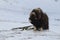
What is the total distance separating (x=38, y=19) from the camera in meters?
11.3

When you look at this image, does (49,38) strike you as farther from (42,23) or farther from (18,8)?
(18,8)

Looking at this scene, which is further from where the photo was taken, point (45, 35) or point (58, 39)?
point (45, 35)

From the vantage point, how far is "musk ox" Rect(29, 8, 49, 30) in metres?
11.1

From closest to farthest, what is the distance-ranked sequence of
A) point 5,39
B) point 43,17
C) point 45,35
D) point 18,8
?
1. point 5,39
2. point 45,35
3. point 43,17
4. point 18,8

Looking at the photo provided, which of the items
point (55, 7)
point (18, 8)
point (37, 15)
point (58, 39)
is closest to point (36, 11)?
point (37, 15)

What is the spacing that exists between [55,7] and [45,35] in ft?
56.2

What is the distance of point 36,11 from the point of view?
1124 cm

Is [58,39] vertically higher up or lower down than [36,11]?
lower down

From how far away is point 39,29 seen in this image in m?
11.7

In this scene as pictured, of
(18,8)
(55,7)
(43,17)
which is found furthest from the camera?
(55,7)

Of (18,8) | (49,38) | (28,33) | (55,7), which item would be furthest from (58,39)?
(55,7)

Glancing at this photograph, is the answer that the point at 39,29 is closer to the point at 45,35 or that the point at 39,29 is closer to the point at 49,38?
the point at 45,35

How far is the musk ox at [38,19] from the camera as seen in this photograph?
1114 cm

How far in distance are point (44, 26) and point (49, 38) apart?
6.31ft
